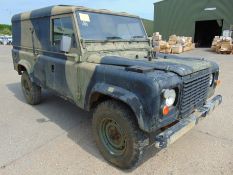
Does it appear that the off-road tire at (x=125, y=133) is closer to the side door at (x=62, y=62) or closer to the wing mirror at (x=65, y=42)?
the side door at (x=62, y=62)

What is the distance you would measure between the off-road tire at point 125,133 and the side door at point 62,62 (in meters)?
0.81

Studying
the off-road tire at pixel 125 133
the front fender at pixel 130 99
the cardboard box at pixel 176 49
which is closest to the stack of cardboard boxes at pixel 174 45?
the cardboard box at pixel 176 49

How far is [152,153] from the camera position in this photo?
346cm

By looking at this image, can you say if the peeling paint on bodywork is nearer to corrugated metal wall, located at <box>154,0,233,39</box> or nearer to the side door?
the side door

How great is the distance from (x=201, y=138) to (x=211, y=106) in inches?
30.2

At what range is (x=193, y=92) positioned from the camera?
298 centimetres

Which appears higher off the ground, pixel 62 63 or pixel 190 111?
pixel 62 63

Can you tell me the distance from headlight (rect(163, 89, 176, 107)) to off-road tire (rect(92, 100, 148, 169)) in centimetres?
46

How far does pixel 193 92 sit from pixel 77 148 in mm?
1917

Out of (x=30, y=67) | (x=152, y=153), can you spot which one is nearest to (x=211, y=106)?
(x=152, y=153)

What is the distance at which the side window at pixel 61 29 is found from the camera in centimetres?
361

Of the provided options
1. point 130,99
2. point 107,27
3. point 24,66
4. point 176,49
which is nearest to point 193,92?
point 130,99

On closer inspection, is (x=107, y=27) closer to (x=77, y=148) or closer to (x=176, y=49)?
(x=77, y=148)

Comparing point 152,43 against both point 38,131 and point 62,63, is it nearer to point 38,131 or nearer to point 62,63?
point 62,63
